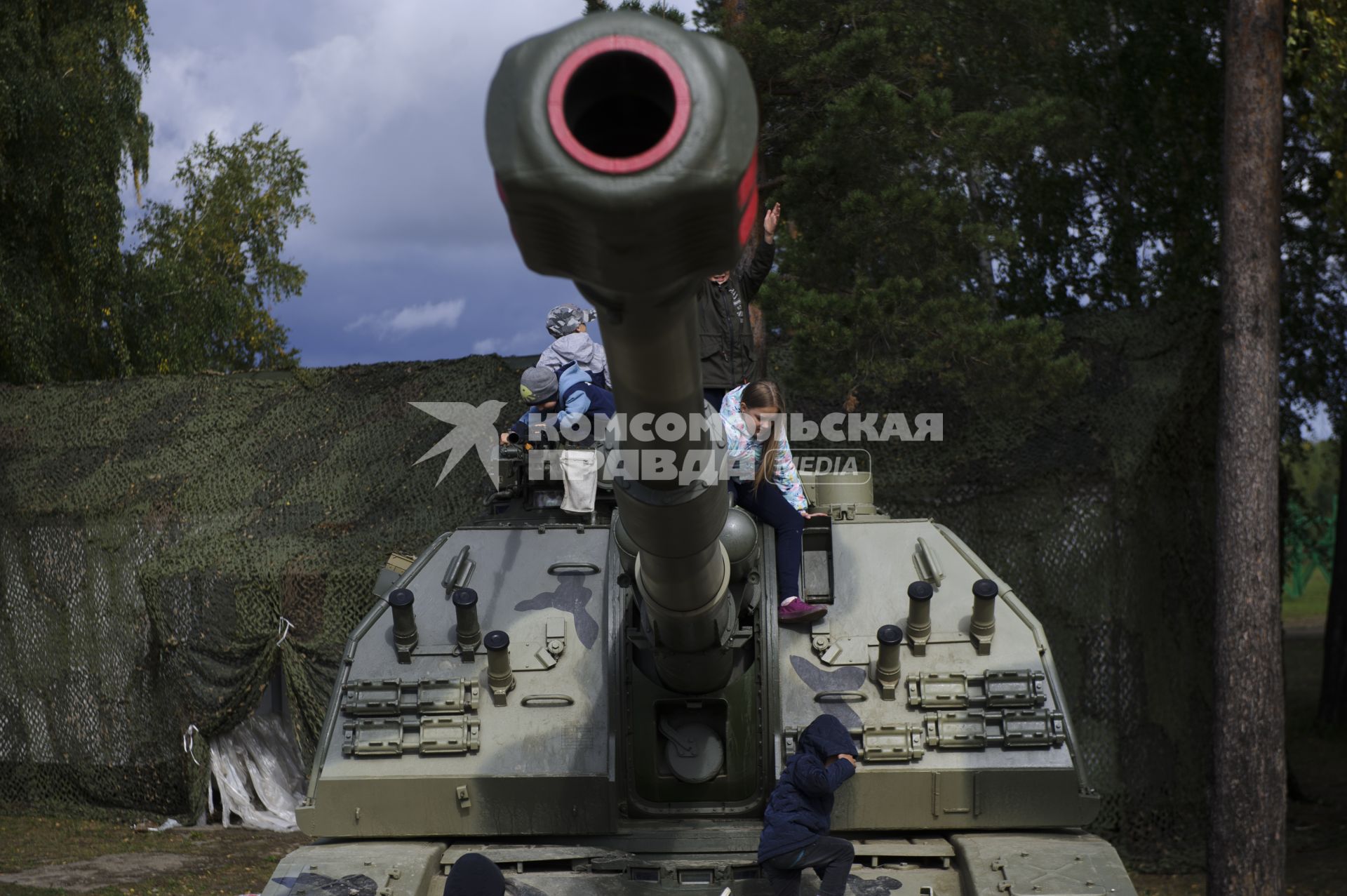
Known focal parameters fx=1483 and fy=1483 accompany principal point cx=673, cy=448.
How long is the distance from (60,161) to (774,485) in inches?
415

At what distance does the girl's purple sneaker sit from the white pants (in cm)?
122

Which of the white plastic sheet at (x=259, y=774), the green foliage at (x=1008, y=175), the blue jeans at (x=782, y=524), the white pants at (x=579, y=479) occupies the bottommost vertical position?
the white plastic sheet at (x=259, y=774)

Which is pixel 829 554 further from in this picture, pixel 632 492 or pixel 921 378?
pixel 921 378

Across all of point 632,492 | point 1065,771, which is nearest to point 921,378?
point 1065,771

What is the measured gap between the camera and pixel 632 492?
434cm

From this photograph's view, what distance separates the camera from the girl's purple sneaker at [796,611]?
6.66 m

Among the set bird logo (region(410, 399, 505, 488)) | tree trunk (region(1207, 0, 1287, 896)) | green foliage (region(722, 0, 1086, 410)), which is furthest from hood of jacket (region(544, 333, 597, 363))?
bird logo (region(410, 399, 505, 488))

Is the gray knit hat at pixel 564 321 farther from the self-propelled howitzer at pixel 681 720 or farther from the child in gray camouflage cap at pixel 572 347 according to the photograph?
the self-propelled howitzer at pixel 681 720

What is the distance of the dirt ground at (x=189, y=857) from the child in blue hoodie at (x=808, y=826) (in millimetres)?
5824

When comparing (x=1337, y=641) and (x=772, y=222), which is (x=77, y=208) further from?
(x=1337, y=641)

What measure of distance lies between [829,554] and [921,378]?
17.0 ft

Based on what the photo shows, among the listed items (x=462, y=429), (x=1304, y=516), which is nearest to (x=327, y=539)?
(x=462, y=429)

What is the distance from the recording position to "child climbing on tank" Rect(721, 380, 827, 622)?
21.5 ft

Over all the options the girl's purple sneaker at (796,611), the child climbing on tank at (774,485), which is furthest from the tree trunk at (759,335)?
the girl's purple sneaker at (796,611)
